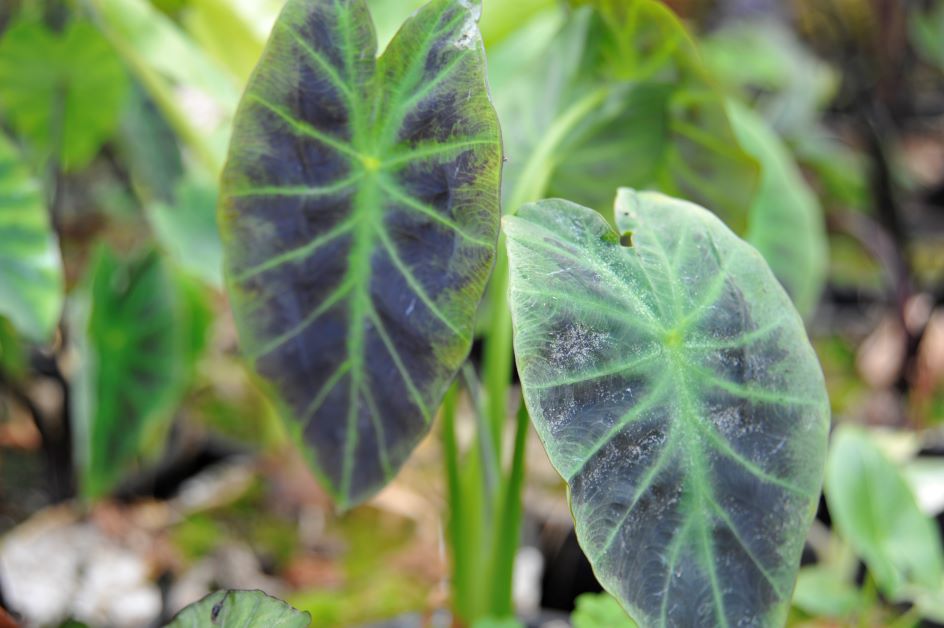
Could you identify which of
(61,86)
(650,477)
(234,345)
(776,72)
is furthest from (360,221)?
(776,72)

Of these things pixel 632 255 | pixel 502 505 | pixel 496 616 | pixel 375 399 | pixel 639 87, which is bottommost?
pixel 496 616

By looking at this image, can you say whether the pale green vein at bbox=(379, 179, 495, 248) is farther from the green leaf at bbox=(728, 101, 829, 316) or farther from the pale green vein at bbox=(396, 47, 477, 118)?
the green leaf at bbox=(728, 101, 829, 316)

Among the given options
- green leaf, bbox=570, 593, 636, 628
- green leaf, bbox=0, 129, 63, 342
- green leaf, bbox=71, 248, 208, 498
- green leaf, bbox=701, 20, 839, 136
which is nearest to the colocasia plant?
green leaf, bbox=570, 593, 636, 628

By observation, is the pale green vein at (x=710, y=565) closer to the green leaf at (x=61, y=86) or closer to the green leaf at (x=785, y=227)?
the green leaf at (x=785, y=227)

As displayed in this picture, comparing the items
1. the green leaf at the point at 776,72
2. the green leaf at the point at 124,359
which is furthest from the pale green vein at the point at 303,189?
the green leaf at the point at 776,72

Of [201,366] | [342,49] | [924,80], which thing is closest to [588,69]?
[342,49]

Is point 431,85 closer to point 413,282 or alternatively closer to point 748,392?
point 413,282

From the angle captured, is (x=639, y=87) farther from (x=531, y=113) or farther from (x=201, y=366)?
(x=201, y=366)

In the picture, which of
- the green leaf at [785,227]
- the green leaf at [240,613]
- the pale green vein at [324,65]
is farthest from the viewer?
the green leaf at [785,227]
